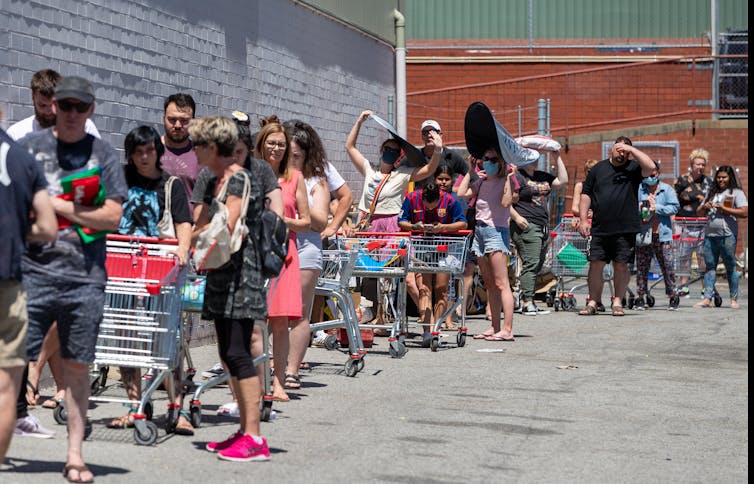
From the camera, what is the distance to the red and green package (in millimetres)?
6711

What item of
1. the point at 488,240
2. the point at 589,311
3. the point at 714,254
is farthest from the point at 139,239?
the point at 714,254

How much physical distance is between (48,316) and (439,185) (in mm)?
7560

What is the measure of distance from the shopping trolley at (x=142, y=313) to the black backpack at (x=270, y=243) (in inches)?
19.6

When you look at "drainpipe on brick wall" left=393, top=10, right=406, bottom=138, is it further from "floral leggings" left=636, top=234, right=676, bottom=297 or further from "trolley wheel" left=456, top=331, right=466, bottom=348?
"trolley wheel" left=456, top=331, right=466, bottom=348

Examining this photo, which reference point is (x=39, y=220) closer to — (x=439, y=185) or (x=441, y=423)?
(x=441, y=423)

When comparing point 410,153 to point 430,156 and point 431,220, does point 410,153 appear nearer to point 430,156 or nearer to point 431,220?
point 430,156

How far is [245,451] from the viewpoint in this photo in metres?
7.45

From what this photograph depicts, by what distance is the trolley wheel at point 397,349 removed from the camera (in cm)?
1260

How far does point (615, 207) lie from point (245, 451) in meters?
10.5

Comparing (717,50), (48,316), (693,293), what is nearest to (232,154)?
(48,316)

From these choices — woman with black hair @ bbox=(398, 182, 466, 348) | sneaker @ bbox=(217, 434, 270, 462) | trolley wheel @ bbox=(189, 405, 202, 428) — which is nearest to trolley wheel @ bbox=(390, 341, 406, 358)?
woman with black hair @ bbox=(398, 182, 466, 348)

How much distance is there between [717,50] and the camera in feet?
107

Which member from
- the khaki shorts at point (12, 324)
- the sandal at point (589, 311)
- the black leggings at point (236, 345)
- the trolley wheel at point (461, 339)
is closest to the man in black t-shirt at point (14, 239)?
the khaki shorts at point (12, 324)

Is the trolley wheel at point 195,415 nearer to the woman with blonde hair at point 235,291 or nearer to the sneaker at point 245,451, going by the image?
the woman with blonde hair at point 235,291
